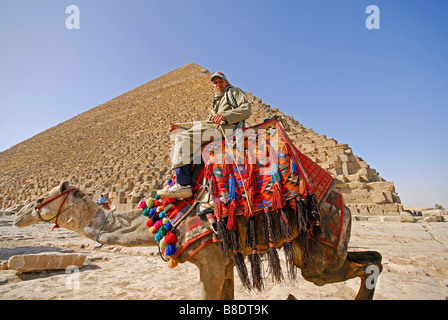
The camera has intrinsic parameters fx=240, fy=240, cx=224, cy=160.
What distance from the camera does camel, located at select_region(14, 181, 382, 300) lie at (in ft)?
5.22

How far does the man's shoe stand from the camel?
20cm

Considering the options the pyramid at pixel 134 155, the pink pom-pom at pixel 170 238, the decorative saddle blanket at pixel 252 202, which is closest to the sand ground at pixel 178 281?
the decorative saddle blanket at pixel 252 202

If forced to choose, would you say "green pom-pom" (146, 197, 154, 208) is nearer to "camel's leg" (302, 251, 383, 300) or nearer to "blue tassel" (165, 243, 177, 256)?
"blue tassel" (165, 243, 177, 256)

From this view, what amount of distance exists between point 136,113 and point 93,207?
3797 centimetres


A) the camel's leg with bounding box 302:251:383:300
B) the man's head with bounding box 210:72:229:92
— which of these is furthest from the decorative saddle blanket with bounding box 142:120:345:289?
the man's head with bounding box 210:72:229:92

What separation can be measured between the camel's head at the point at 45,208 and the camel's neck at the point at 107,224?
69 mm

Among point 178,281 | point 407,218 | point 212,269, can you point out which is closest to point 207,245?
point 212,269

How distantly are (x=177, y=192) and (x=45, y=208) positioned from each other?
108 cm

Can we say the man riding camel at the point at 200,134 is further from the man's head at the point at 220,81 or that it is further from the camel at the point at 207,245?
the camel at the point at 207,245

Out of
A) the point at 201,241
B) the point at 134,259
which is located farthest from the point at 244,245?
the point at 134,259

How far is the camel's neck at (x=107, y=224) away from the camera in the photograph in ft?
5.83

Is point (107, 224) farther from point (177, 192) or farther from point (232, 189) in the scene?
point (232, 189)

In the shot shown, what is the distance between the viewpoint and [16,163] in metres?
35.4

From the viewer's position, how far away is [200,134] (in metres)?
1.87
